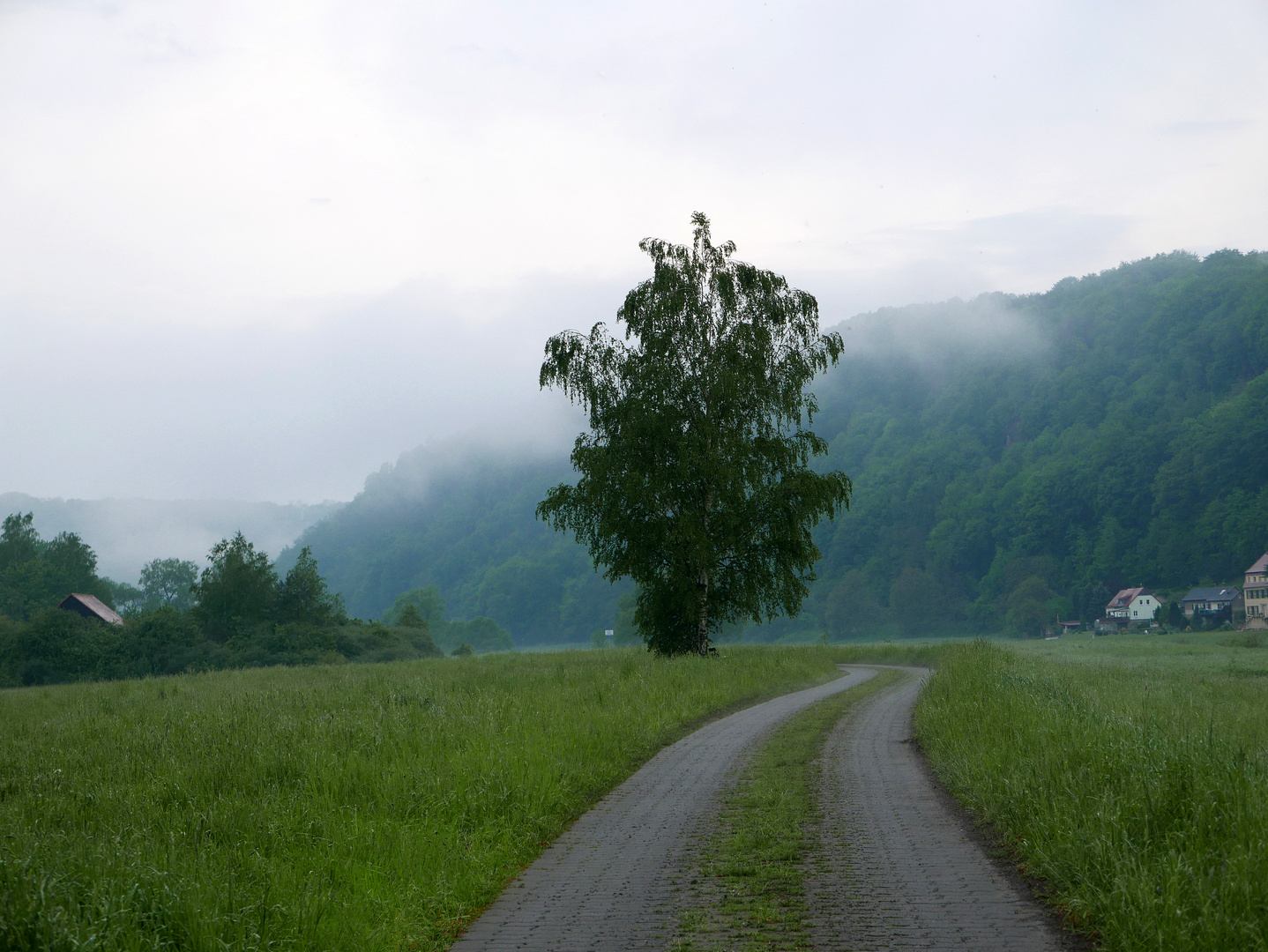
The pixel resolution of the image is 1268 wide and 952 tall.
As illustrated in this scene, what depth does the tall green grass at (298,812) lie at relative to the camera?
15.8 ft

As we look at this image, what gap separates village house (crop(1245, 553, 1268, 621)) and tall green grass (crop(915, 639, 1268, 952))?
84.1m

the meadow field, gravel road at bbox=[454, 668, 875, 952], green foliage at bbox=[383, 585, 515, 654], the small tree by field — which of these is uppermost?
the small tree by field

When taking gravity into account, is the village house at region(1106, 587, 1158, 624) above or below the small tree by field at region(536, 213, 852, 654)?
below

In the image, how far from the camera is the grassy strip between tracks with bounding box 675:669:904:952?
5.06m

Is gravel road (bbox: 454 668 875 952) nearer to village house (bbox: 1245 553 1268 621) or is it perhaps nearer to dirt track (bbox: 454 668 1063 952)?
dirt track (bbox: 454 668 1063 952)

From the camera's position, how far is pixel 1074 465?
398 ft

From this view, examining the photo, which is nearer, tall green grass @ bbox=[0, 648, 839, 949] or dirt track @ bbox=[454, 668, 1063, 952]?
tall green grass @ bbox=[0, 648, 839, 949]

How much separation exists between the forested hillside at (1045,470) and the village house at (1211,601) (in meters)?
10.5

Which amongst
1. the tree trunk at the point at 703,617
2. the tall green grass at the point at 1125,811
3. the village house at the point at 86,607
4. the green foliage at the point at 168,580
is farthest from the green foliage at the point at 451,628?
the tall green grass at the point at 1125,811

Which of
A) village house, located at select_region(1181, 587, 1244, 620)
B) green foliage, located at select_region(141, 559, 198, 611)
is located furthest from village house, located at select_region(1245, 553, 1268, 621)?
green foliage, located at select_region(141, 559, 198, 611)

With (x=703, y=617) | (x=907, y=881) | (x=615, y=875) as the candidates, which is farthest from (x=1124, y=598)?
(x=615, y=875)

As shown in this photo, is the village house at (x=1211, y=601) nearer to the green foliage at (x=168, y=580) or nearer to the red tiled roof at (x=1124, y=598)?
the red tiled roof at (x=1124, y=598)

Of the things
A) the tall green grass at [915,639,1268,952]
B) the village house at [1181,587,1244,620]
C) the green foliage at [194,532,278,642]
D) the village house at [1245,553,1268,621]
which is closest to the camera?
the tall green grass at [915,639,1268,952]

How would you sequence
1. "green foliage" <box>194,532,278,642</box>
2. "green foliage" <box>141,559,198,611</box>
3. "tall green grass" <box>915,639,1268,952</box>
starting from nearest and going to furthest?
"tall green grass" <box>915,639,1268,952</box>, "green foliage" <box>194,532,278,642</box>, "green foliage" <box>141,559,198,611</box>
